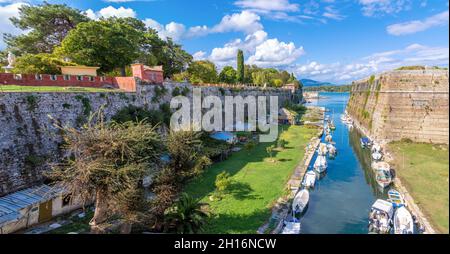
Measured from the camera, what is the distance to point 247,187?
13609 mm

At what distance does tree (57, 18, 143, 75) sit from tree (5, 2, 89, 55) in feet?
21.9

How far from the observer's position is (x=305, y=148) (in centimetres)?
2220

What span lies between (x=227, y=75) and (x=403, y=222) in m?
37.3

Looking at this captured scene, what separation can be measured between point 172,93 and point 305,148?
12738 mm

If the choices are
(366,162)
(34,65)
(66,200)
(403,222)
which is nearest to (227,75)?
(366,162)

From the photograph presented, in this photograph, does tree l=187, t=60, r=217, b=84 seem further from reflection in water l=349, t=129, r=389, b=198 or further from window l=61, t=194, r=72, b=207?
window l=61, t=194, r=72, b=207

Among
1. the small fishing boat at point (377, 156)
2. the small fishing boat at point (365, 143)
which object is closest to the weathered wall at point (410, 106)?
the small fishing boat at point (365, 143)

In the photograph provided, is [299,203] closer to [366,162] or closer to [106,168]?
[106,168]

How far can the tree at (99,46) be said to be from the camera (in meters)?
20.7

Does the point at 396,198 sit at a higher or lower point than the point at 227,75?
lower

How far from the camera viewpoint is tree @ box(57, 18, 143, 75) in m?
20.7

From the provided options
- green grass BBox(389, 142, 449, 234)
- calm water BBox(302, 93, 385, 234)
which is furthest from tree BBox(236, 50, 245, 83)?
green grass BBox(389, 142, 449, 234)

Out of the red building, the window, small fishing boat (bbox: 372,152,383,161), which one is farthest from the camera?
small fishing boat (bbox: 372,152,383,161)

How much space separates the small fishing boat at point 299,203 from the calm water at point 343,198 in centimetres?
40
